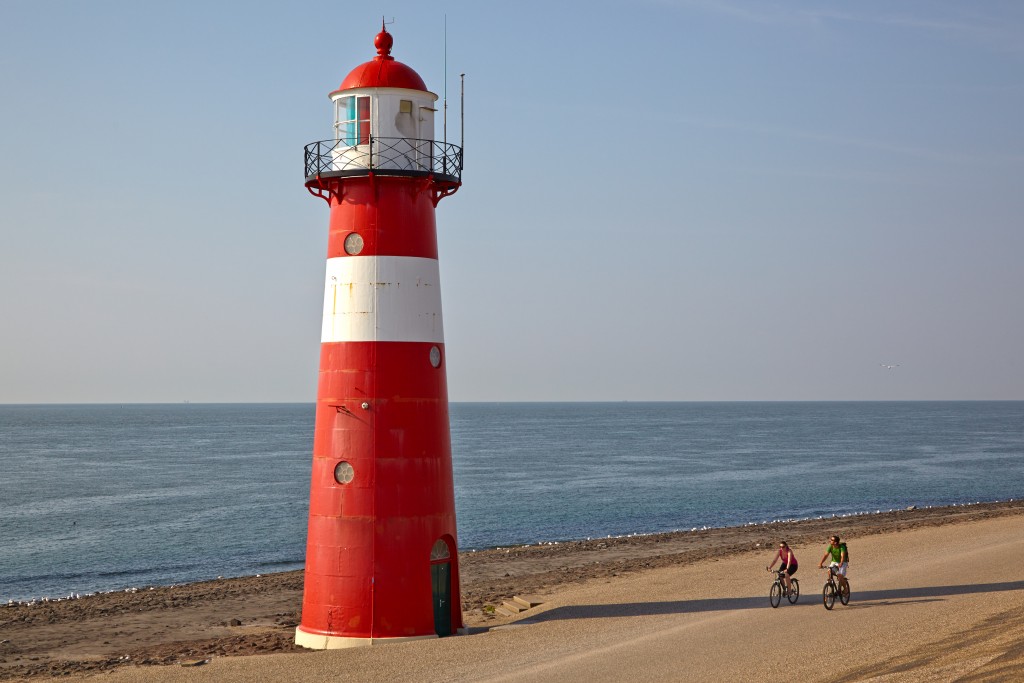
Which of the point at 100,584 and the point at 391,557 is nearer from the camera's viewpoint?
the point at 391,557

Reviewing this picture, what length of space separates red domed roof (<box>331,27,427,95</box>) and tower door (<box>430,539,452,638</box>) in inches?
354

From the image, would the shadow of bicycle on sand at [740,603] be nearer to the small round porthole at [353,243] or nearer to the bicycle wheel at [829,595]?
the bicycle wheel at [829,595]

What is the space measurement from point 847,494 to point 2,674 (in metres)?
53.6

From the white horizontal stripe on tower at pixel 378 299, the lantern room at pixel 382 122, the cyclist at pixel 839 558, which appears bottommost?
the cyclist at pixel 839 558

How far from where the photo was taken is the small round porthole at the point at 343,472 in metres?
19.8

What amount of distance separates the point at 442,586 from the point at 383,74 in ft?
33.5

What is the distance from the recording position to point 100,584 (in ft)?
125

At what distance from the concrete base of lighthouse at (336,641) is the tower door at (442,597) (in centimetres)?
47

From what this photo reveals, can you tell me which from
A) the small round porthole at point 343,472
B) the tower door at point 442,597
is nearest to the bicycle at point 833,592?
the tower door at point 442,597

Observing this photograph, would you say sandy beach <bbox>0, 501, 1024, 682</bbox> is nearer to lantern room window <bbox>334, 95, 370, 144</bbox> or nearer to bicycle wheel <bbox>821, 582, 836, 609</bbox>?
bicycle wheel <bbox>821, 582, 836, 609</bbox>

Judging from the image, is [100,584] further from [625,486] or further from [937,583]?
[625,486]

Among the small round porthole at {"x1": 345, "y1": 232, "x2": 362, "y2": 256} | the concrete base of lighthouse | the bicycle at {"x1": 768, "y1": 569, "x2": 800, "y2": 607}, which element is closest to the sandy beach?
the bicycle at {"x1": 768, "y1": 569, "x2": 800, "y2": 607}

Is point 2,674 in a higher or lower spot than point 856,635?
lower

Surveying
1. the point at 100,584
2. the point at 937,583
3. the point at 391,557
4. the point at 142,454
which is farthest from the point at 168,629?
the point at 142,454
